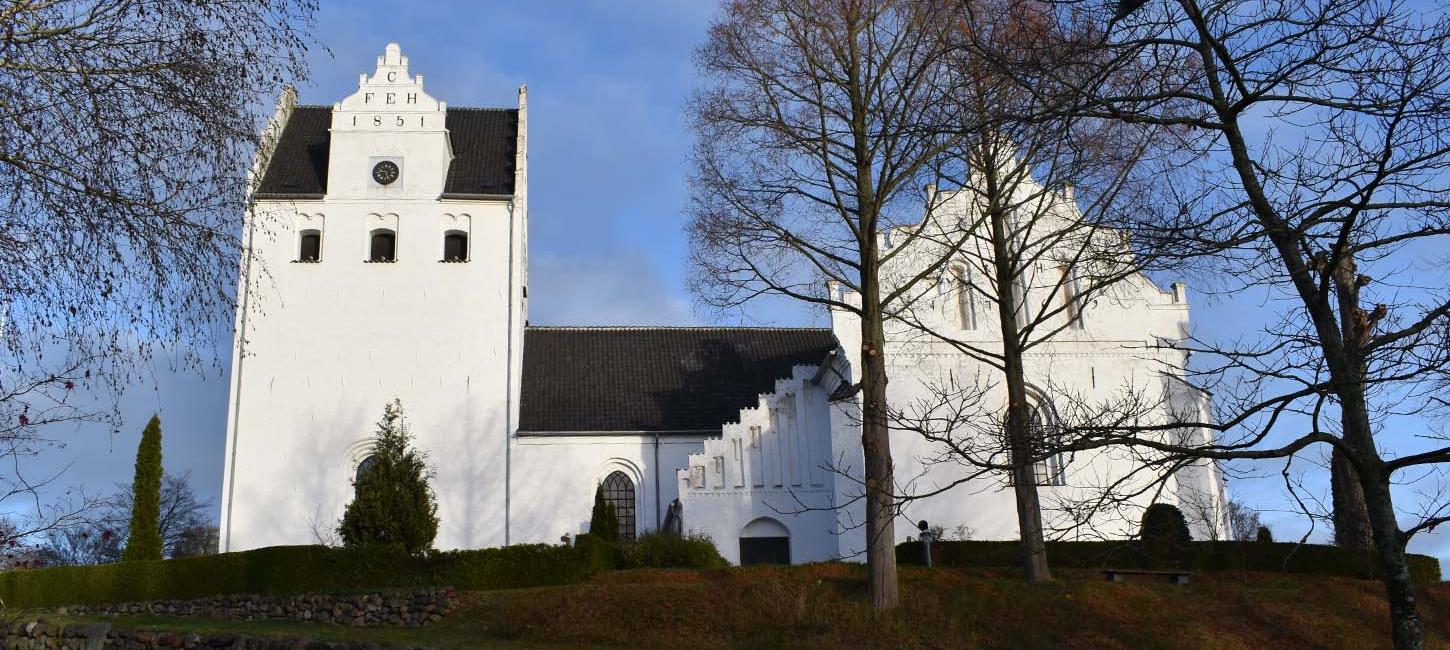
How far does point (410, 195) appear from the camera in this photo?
3341 centimetres

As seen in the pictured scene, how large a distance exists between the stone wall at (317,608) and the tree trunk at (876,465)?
8.22 m

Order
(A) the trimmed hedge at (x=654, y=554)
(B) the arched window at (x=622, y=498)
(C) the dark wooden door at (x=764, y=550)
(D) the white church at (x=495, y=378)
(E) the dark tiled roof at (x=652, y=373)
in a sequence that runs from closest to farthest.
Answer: (A) the trimmed hedge at (x=654, y=554) < (D) the white church at (x=495, y=378) < (C) the dark wooden door at (x=764, y=550) < (B) the arched window at (x=622, y=498) < (E) the dark tiled roof at (x=652, y=373)

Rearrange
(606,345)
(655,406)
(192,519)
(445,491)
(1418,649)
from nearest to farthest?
(1418,649)
(445,491)
(655,406)
(606,345)
(192,519)

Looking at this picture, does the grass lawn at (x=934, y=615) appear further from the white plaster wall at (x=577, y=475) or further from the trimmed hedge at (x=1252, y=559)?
the white plaster wall at (x=577, y=475)

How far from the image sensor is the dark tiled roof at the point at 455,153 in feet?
111

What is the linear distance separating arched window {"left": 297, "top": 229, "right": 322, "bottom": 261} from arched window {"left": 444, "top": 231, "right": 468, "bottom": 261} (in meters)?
3.73

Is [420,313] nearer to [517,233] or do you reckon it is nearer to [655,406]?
[517,233]

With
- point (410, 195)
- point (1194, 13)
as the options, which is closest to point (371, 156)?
point (410, 195)

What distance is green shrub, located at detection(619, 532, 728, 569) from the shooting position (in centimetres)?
2314

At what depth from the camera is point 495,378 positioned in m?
31.9

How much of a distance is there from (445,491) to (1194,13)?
26.2 m

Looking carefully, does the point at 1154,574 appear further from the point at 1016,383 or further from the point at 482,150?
the point at 482,150

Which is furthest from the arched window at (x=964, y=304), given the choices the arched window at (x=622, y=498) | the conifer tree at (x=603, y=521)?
the arched window at (x=622, y=498)

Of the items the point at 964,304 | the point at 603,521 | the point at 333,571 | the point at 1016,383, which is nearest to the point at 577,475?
the point at 603,521
